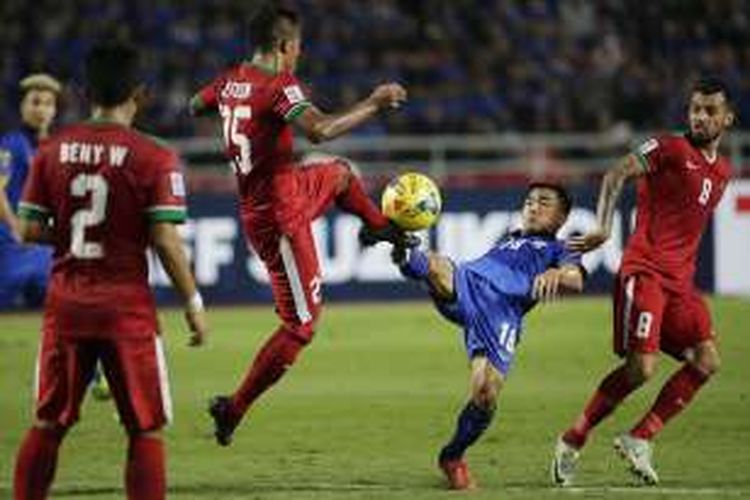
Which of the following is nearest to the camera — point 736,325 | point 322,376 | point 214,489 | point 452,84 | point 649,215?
point 214,489

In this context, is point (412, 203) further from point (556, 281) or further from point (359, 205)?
point (556, 281)

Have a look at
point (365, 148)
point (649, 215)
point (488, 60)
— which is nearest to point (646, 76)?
point (488, 60)

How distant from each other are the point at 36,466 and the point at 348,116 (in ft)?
10.5

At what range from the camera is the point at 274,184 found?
10.4 metres

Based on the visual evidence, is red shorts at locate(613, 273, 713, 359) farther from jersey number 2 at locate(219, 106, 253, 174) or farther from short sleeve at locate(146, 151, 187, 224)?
short sleeve at locate(146, 151, 187, 224)

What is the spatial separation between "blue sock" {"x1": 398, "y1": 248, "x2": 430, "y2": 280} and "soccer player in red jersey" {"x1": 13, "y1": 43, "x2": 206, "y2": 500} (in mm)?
3192

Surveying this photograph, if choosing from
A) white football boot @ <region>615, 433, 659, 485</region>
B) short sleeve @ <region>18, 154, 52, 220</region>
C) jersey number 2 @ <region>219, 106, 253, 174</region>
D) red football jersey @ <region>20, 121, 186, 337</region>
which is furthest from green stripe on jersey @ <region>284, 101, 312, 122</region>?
short sleeve @ <region>18, 154, 52, 220</region>

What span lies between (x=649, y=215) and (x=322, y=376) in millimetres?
5431

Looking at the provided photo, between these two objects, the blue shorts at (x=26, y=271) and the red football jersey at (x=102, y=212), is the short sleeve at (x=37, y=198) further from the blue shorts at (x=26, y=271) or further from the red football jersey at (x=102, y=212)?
the blue shorts at (x=26, y=271)

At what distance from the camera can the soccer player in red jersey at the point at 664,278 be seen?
31.6 ft

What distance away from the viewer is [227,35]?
83.3 feet

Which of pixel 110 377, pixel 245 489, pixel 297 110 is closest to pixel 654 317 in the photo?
pixel 297 110

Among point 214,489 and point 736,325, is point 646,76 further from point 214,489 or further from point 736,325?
point 214,489

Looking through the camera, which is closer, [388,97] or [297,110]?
[388,97]
